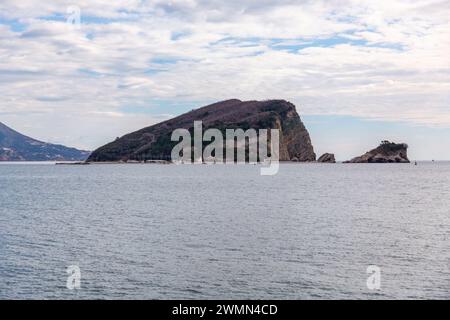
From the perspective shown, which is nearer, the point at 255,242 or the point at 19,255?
the point at 19,255

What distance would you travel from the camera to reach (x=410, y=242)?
184 ft

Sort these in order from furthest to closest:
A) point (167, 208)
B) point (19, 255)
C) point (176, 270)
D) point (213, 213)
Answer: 1. point (167, 208)
2. point (213, 213)
3. point (19, 255)
4. point (176, 270)

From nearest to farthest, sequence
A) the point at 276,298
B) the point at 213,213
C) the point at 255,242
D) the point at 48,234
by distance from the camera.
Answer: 1. the point at 276,298
2. the point at 255,242
3. the point at 48,234
4. the point at 213,213

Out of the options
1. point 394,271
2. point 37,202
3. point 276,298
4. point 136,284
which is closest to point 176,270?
point 136,284

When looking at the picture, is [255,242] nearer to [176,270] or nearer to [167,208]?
[176,270]

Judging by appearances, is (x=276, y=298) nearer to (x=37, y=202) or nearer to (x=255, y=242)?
(x=255, y=242)

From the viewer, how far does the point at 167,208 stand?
91625 mm
